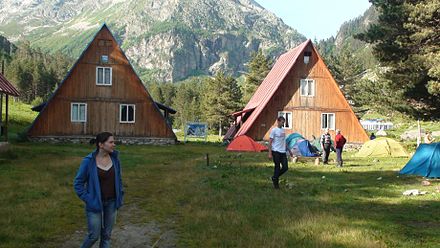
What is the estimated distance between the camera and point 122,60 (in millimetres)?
37781

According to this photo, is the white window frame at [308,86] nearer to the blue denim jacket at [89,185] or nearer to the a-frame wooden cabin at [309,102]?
the a-frame wooden cabin at [309,102]

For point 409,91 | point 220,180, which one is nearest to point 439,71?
point 409,91

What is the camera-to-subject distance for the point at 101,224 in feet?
21.6

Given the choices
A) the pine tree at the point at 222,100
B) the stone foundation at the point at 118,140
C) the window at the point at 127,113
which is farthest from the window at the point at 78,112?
the pine tree at the point at 222,100

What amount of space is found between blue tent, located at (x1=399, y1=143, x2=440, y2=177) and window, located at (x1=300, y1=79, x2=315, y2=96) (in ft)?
68.0

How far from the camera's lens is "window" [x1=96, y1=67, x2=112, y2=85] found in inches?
1479

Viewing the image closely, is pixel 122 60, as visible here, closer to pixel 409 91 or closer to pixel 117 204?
pixel 409 91

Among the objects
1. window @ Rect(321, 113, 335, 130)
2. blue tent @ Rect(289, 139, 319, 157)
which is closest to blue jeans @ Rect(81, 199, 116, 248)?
blue tent @ Rect(289, 139, 319, 157)

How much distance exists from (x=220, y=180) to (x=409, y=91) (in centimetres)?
1818

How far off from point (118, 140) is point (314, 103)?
55.6ft

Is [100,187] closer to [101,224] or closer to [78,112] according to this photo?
[101,224]

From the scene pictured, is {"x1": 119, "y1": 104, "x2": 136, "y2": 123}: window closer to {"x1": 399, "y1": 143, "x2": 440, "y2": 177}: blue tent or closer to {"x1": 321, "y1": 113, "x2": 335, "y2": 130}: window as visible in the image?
{"x1": 321, "y1": 113, "x2": 335, "y2": 130}: window

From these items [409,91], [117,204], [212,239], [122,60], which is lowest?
[212,239]

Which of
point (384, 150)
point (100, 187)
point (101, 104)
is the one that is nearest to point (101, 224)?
point (100, 187)
